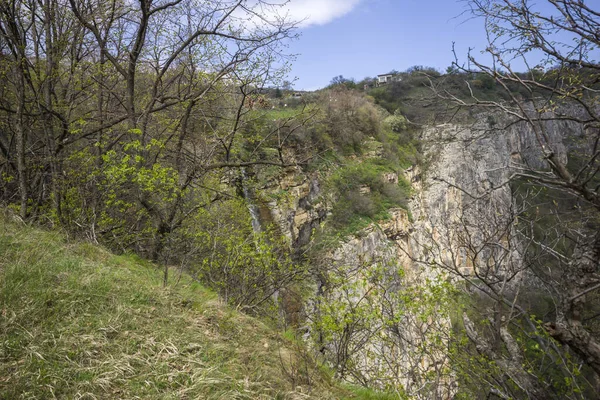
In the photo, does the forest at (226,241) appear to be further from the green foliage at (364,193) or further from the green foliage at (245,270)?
the green foliage at (364,193)

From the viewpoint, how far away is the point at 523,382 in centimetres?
415

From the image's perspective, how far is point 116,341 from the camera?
254 centimetres

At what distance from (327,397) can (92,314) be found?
1833mm

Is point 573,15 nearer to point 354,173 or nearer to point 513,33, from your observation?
point 513,33

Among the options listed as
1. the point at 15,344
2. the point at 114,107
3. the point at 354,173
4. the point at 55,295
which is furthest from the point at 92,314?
the point at 354,173

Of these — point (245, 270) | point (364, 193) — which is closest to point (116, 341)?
point (245, 270)

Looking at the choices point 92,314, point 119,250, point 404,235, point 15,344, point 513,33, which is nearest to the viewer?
point 15,344

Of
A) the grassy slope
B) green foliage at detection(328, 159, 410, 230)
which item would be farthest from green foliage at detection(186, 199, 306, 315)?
green foliage at detection(328, 159, 410, 230)

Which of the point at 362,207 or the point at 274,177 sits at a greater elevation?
the point at 274,177

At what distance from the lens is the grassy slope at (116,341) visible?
2.13 m

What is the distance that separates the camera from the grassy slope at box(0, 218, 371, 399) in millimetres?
2131

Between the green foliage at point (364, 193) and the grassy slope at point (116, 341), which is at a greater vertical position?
the grassy slope at point (116, 341)

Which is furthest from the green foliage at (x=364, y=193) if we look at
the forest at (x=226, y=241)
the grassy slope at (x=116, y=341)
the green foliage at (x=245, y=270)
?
the grassy slope at (x=116, y=341)

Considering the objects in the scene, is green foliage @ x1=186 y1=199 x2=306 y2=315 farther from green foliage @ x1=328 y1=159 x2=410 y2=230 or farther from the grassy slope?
green foliage @ x1=328 y1=159 x2=410 y2=230
